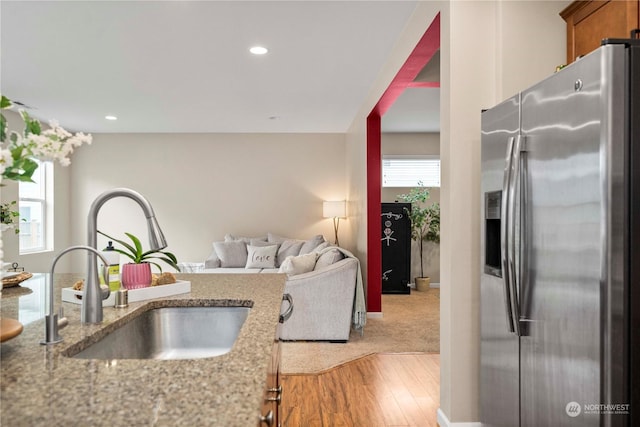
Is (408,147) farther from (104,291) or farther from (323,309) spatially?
(104,291)

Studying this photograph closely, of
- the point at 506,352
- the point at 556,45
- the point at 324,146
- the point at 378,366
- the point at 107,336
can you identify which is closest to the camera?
the point at 107,336

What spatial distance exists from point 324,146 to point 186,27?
4.44 metres

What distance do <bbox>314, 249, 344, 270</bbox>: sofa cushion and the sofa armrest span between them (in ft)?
0.74

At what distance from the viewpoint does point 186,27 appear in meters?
3.33

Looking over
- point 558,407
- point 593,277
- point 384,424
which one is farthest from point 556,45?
point 384,424

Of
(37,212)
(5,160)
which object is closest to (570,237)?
(5,160)

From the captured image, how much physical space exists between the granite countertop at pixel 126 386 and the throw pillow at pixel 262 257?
5.38 metres

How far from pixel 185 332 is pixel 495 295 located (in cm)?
128

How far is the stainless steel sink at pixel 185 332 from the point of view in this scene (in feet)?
5.01

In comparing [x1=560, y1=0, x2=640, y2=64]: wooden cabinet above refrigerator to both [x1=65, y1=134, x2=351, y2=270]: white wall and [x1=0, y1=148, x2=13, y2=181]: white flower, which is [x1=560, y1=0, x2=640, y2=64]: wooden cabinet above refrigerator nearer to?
[x1=0, y1=148, x2=13, y2=181]: white flower

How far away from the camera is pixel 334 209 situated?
7031mm

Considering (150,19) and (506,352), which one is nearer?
(506,352)

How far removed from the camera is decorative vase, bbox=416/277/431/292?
24.3 ft

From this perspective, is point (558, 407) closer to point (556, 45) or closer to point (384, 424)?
point (384, 424)
